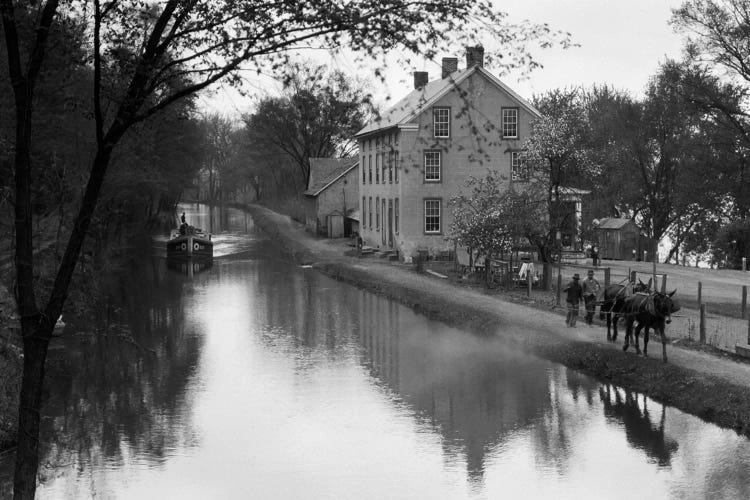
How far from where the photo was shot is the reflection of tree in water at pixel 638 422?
17.8m

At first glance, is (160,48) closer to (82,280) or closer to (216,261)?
(82,280)

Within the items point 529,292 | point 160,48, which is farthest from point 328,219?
point 160,48

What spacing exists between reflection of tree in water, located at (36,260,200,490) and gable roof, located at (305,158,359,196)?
4276 cm

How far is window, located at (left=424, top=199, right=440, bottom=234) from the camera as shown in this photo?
5178 cm

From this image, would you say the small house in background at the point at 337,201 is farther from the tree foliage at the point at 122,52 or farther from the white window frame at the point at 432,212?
the tree foliage at the point at 122,52

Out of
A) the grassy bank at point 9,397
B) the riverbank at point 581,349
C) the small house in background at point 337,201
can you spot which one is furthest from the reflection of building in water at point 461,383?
the small house in background at point 337,201

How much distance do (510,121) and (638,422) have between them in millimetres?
33137

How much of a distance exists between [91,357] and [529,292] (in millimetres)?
17049

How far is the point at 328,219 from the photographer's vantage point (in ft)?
246

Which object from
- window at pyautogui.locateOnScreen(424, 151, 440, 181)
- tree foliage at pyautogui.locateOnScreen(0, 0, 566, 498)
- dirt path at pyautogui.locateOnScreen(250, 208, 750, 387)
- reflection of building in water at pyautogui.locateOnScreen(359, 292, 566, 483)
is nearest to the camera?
tree foliage at pyautogui.locateOnScreen(0, 0, 566, 498)

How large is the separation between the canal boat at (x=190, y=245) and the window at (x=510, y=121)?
21.0 metres

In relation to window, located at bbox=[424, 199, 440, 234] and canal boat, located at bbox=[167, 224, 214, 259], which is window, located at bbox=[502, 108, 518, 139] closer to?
window, located at bbox=[424, 199, 440, 234]

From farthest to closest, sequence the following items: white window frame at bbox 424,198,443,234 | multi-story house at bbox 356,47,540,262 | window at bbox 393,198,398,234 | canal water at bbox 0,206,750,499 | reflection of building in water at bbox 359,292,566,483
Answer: window at bbox 393,198,398,234, white window frame at bbox 424,198,443,234, multi-story house at bbox 356,47,540,262, reflection of building in water at bbox 359,292,566,483, canal water at bbox 0,206,750,499

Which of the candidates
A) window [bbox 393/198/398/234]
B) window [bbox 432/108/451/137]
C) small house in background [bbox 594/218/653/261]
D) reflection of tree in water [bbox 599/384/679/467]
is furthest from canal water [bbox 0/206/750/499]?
small house in background [bbox 594/218/653/261]
